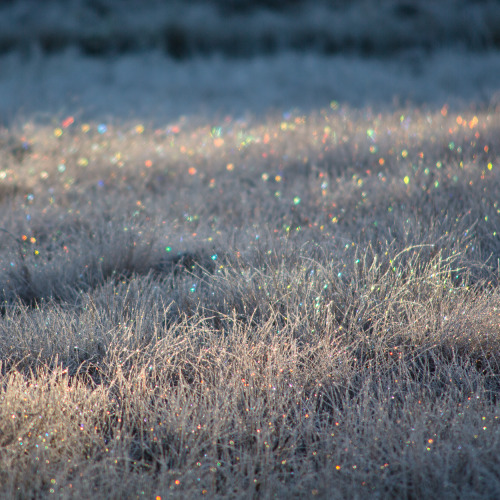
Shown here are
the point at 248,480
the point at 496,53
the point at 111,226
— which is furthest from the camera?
the point at 496,53

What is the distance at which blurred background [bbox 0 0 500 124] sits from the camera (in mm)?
9641

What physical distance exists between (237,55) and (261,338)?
11.7 m

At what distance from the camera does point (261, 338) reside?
2.30 meters

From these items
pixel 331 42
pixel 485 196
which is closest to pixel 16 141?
pixel 485 196

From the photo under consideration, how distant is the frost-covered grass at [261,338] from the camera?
1.65 m

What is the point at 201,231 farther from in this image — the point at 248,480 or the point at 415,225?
the point at 248,480

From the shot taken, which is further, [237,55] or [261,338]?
[237,55]

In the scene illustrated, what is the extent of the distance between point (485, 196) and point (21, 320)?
323 cm

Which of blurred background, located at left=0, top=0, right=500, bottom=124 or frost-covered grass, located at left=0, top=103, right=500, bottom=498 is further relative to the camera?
blurred background, located at left=0, top=0, right=500, bottom=124

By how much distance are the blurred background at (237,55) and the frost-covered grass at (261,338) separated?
190 inches

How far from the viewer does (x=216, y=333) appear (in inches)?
95.2

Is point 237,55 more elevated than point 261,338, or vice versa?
point 237,55

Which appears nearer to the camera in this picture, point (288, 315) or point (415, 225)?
point (288, 315)

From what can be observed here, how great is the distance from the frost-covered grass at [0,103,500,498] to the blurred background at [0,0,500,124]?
4.83 meters
